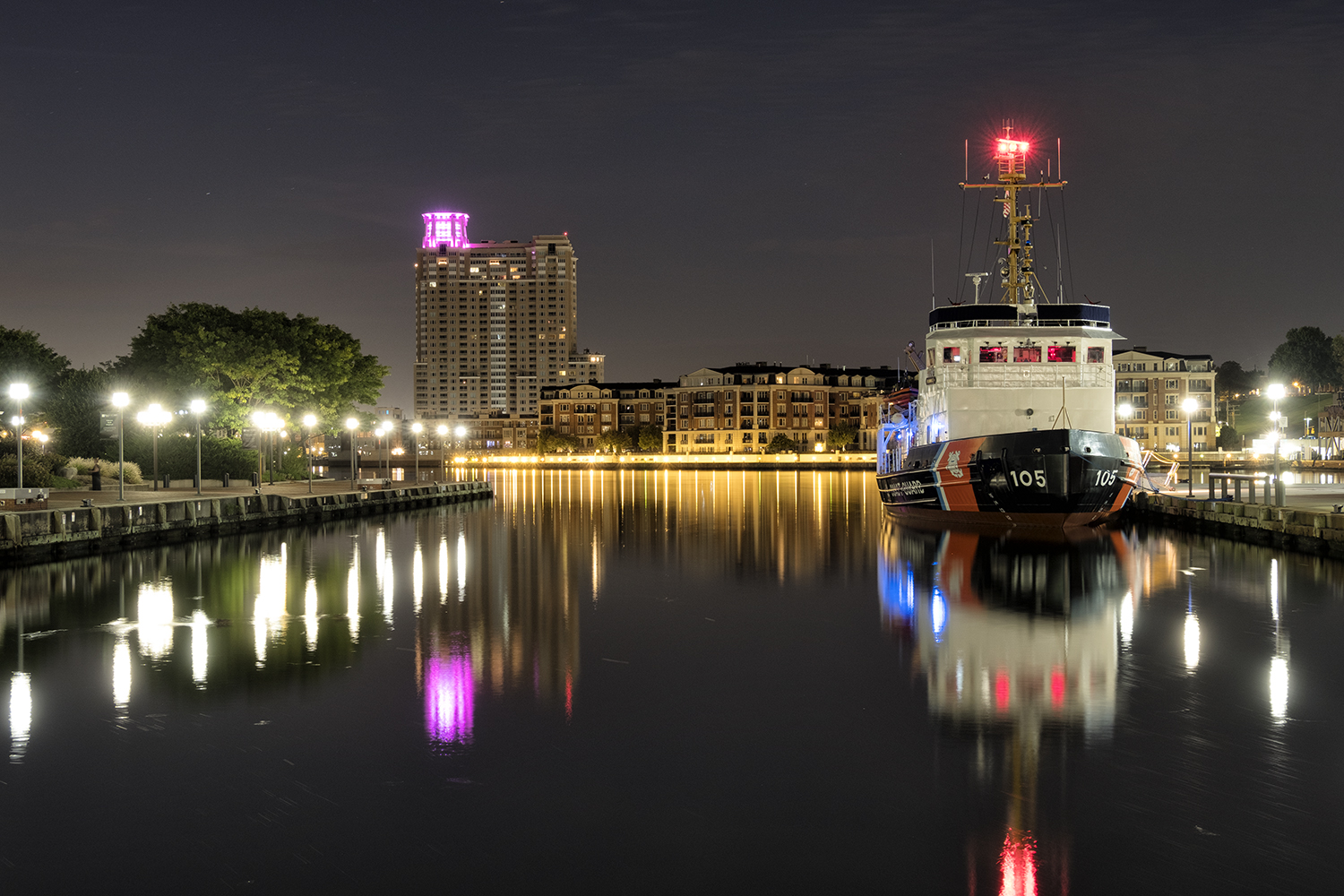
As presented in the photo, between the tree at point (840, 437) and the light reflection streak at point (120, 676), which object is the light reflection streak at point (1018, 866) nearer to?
the light reflection streak at point (120, 676)

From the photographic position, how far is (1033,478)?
3959 cm

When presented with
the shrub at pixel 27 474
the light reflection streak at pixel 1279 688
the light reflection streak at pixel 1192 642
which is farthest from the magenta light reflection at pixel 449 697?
the shrub at pixel 27 474

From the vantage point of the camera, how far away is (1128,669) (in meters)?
16.7

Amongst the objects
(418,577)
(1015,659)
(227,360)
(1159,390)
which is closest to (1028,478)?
(418,577)

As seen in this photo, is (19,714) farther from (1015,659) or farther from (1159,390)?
(1159,390)

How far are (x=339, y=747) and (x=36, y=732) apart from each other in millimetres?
3817

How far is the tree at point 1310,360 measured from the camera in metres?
152

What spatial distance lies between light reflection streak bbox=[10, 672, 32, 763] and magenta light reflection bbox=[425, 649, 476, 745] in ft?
14.6

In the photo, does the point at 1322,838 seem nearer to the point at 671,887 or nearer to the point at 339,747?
the point at 671,887

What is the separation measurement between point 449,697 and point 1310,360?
168m

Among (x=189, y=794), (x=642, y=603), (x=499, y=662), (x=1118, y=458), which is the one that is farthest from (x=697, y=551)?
(x=189, y=794)

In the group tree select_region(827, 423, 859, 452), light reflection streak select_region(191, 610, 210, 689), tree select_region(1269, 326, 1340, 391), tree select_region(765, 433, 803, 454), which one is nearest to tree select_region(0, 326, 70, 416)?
light reflection streak select_region(191, 610, 210, 689)

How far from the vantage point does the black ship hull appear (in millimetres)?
38969

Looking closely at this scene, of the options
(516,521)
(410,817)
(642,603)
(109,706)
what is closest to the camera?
(410,817)
